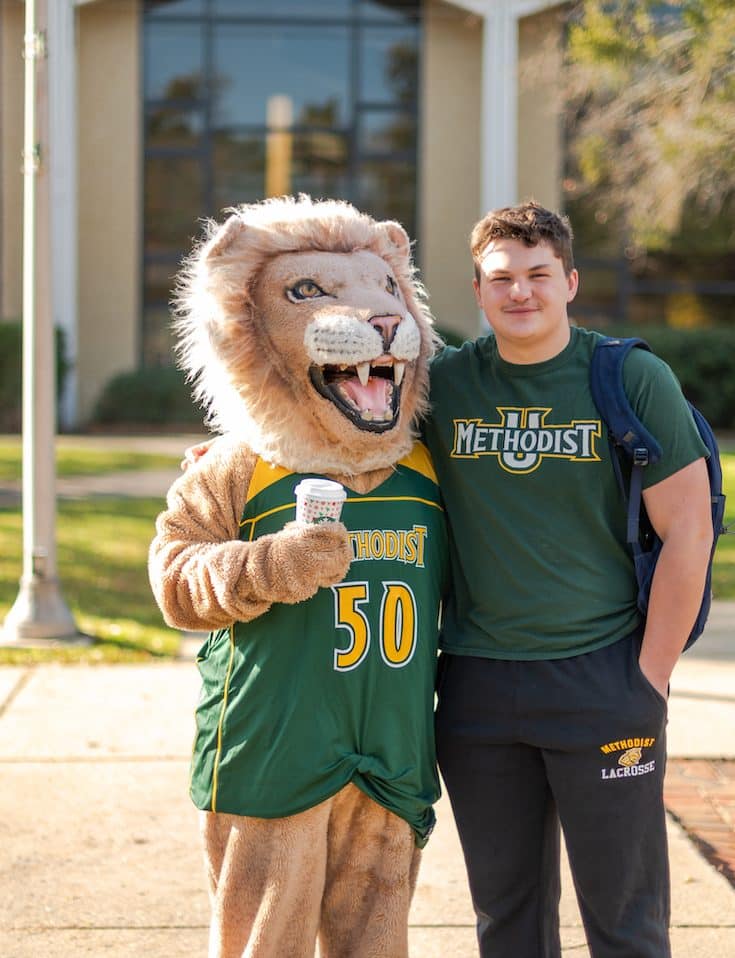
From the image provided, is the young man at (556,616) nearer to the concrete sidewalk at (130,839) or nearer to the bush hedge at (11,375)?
the concrete sidewalk at (130,839)

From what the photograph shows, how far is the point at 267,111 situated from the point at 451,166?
2.77 m

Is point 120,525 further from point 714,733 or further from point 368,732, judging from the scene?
point 368,732

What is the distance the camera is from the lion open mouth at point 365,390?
2.81 metres

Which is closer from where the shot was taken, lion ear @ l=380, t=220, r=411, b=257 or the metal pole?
lion ear @ l=380, t=220, r=411, b=257

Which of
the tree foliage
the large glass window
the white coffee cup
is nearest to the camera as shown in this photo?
the white coffee cup

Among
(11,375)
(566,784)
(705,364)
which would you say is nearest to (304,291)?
(566,784)

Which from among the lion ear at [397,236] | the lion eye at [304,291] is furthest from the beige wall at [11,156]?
the lion eye at [304,291]

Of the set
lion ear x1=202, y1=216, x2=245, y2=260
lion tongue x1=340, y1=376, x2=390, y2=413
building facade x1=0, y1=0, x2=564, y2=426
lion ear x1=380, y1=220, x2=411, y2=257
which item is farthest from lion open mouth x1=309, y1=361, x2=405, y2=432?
building facade x1=0, y1=0, x2=564, y2=426

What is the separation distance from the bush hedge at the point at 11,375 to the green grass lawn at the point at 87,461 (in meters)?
2.42

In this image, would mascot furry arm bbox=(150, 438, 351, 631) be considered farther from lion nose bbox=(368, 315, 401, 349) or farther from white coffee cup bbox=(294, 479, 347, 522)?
lion nose bbox=(368, 315, 401, 349)

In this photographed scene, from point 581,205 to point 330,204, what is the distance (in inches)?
638

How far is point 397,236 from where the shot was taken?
3252mm

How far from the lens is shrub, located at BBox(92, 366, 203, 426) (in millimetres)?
17578

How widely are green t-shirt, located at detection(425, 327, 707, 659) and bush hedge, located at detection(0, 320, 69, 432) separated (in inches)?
589
